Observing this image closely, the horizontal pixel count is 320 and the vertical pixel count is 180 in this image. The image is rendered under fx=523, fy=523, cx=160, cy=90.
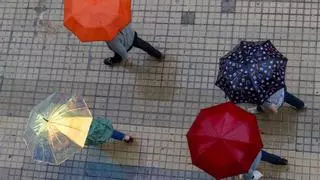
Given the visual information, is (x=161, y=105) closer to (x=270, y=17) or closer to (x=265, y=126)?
(x=265, y=126)

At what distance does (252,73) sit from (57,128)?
2.07 meters

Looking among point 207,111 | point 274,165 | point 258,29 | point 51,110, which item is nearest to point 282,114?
point 274,165

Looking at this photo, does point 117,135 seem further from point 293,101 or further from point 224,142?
point 293,101

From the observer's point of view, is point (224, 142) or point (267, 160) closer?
point (224, 142)

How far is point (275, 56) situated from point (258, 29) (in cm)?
181

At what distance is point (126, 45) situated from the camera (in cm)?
645

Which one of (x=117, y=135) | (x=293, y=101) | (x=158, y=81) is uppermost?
(x=158, y=81)

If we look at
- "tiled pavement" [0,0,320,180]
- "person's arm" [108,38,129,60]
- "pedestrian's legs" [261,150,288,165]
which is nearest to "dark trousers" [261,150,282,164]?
"pedestrian's legs" [261,150,288,165]

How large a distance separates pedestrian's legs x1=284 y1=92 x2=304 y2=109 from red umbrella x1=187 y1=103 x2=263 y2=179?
127 centimetres

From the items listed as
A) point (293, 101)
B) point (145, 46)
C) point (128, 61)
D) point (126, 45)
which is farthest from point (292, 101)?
point (128, 61)

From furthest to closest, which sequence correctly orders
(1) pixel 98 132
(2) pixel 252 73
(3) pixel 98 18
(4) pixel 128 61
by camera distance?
(4) pixel 128 61 → (1) pixel 98 132 → (3) pixel 98 18 → (2) pixel 252 73

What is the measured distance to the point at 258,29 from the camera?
279 inches

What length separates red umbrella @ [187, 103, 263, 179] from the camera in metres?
4.91

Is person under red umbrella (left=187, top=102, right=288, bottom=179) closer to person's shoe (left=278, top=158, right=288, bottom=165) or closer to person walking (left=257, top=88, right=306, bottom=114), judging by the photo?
person walking (left=257, top=88, right=306, bottom=114)
